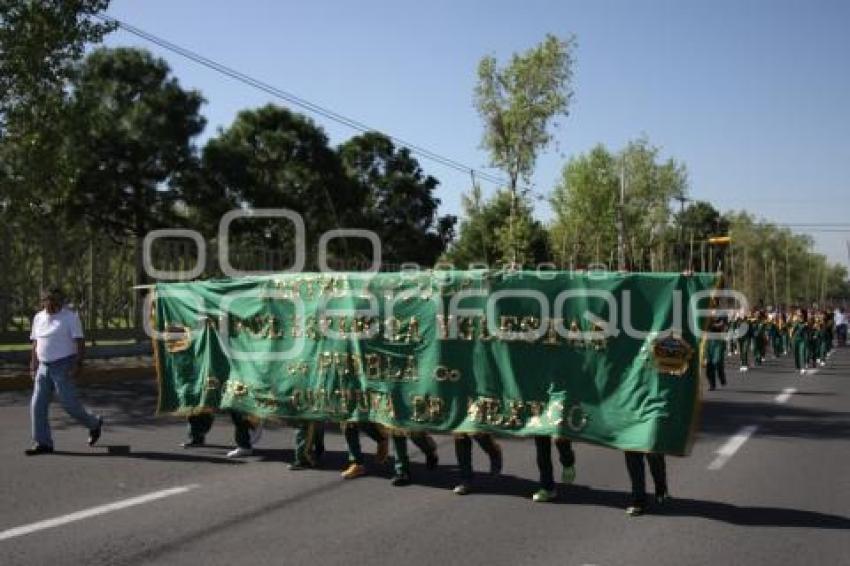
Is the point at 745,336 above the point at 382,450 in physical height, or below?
above

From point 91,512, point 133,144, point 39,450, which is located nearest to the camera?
point 91,512

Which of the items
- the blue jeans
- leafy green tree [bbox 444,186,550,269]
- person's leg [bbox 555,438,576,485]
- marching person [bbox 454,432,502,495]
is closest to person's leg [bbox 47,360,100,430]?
the blue jeans

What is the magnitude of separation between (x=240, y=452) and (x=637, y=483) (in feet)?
14.3

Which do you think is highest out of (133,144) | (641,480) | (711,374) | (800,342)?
(133,144)

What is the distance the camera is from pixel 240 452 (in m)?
9.84

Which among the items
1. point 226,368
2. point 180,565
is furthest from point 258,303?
point 180,565

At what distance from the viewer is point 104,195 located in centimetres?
3331

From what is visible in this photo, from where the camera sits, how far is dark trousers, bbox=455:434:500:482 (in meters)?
8.23

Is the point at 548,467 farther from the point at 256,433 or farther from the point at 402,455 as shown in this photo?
the point at 256,433

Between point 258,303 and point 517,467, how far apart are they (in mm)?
3181

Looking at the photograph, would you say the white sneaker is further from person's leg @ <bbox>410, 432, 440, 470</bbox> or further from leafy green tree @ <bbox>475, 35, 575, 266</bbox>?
leafy green tree @ <bbox>475, 35, 575, 266</bbox>

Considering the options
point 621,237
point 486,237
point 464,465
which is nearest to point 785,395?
point 464,465

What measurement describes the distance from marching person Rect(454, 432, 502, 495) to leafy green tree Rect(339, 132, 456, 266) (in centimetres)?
4372

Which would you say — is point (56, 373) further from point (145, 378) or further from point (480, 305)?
point (145, 378)
